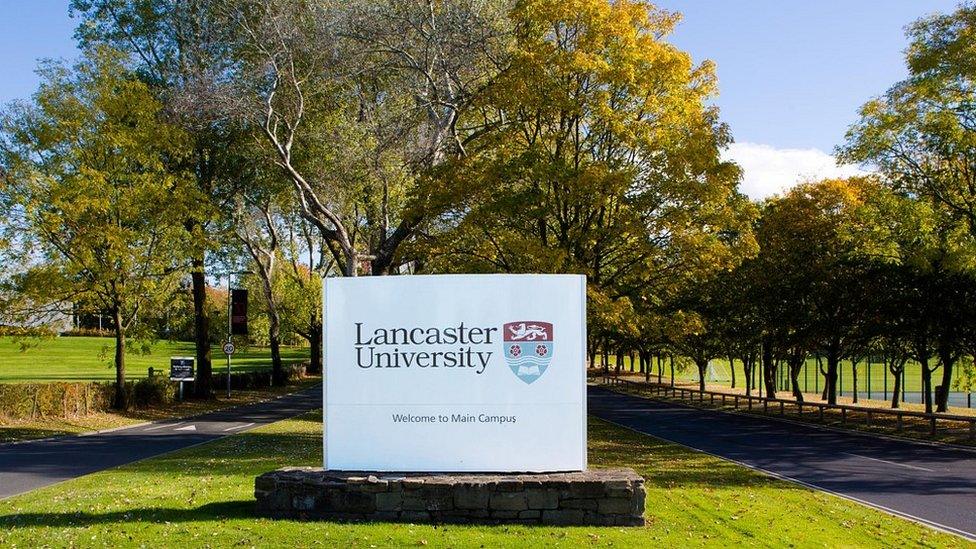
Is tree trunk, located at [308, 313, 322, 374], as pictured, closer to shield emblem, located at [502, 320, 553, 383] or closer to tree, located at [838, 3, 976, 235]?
tree, located at [838, 3, 976, 235]

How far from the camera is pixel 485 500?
10.6 meters

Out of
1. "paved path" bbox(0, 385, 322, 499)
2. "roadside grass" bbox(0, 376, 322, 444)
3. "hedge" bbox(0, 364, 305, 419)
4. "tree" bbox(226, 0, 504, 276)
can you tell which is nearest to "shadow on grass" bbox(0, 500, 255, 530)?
"paved path" bbox(0, 385, 322, 499)

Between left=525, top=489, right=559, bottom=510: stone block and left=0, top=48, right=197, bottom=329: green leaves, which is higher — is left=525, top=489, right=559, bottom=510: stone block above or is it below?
below

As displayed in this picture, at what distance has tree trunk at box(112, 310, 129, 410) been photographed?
96.0ft

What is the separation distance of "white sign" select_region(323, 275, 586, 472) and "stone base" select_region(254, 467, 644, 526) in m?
0.51

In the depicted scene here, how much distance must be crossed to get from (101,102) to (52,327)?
24.1ft

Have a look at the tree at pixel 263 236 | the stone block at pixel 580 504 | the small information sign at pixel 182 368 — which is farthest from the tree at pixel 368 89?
the stone block at pixel 580 504

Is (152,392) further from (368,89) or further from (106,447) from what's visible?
(368,89)

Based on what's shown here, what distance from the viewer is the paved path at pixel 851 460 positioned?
1398 cm

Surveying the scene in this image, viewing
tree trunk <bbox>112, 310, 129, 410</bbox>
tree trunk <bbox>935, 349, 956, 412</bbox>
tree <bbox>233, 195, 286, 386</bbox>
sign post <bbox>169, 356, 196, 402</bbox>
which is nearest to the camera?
tree trunk <bbox>112, 310, 129, 410</bbox>

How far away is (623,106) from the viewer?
25.5m

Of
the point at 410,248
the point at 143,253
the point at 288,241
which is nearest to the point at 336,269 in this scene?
the point at 288,241

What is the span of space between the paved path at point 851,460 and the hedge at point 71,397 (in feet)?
56.7

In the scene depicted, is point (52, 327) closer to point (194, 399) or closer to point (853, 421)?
point (194, 399)
